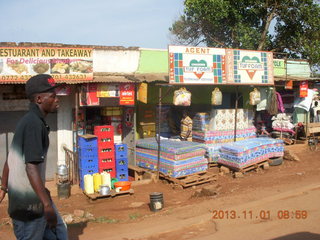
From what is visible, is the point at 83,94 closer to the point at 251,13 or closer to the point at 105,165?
the point at 105,165

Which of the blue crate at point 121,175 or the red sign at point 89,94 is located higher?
the red sign at point 89,94

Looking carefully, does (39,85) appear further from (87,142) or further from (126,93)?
(126,93)

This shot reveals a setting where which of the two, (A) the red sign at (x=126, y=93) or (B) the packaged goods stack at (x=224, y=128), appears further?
(B) the packaged goods stack at (x=224, y=128)

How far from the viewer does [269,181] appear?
9.92 meters

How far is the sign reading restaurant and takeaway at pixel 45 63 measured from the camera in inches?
362

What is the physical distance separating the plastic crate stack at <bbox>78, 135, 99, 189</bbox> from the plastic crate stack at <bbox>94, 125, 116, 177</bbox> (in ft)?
0.88

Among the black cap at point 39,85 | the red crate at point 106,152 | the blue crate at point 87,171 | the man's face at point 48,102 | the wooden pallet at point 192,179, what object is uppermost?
the black cap at point 39,85

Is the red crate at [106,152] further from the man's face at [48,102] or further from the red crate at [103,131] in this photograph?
the man's face at [48,102]

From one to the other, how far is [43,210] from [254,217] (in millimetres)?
4287

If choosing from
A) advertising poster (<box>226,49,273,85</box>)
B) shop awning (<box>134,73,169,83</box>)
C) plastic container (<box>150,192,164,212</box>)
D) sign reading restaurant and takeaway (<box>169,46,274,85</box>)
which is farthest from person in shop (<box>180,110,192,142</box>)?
plastic container (<box>150,192,164,212</box>)

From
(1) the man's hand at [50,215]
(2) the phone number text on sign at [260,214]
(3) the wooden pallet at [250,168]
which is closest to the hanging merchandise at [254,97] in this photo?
(3) the wooden pallet at [250,168]

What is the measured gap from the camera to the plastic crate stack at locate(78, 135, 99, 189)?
30.6ft

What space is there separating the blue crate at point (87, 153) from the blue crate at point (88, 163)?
0.07 metres

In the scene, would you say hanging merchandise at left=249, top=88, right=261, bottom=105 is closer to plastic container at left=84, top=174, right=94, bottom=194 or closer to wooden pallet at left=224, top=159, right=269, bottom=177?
wooden pallet at left=224, top=159, right=269, bottom=177
